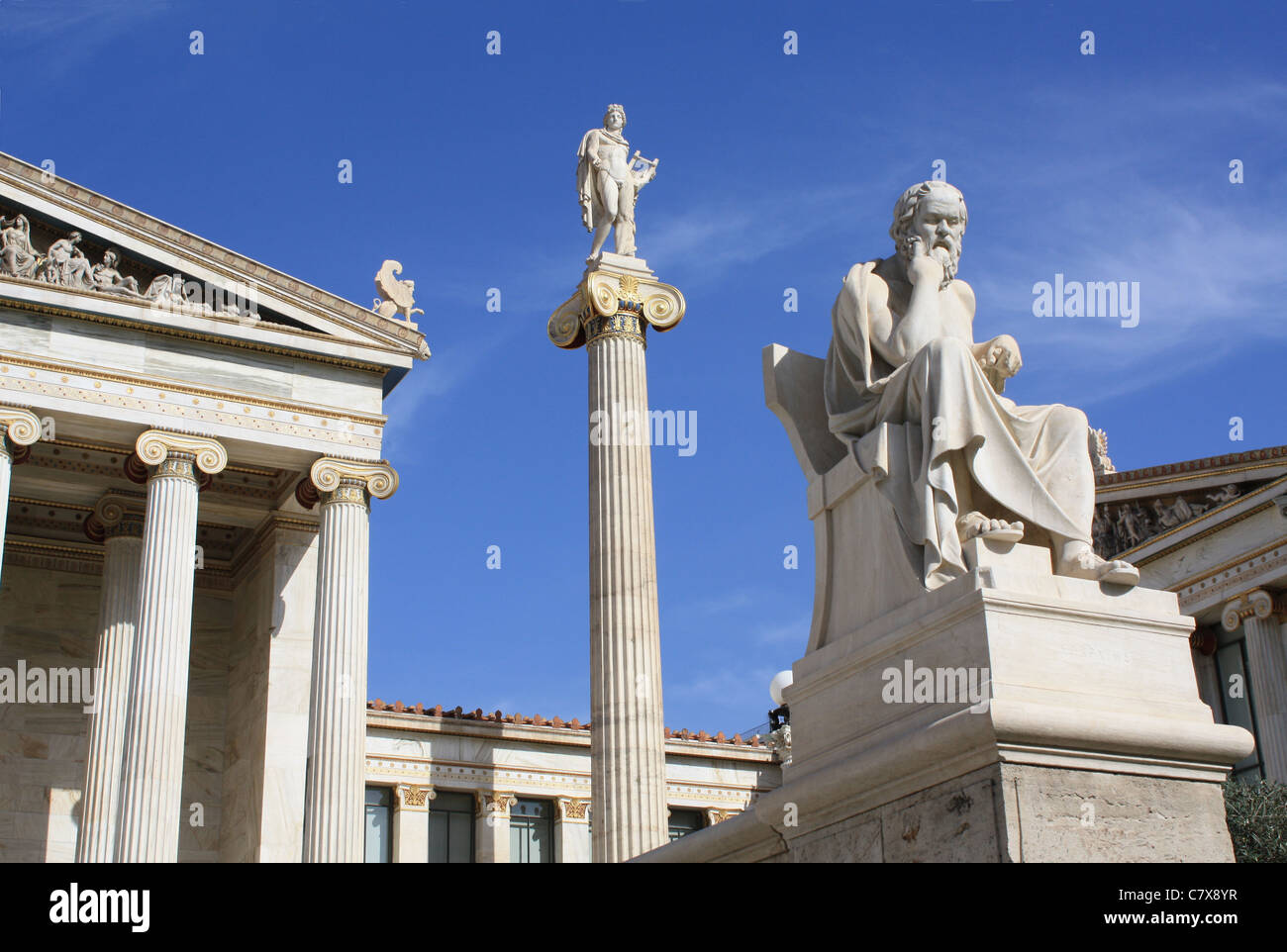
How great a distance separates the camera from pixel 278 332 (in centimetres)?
2880

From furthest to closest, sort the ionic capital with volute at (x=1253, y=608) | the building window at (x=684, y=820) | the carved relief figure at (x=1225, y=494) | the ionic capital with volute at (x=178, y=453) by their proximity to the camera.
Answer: the building window at (x=684, y=820), the carved relief figure at (x=1225, y=494), the ionic capital with volute at (x=1253, y=608), the ionic capital with volute at (x=178, y=453)

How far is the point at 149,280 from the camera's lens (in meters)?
28.9

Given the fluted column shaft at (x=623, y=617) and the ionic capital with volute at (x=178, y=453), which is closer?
the fluted column shaft at (x=623, y=617)

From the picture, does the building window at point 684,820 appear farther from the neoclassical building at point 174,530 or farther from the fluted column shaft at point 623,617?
the fluted column shaft at point 623,617

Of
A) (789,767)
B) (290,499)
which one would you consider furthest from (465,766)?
(789,767)

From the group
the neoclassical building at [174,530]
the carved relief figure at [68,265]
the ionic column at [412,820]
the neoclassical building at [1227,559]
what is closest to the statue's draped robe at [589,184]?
the neoclassical building at [174,530]

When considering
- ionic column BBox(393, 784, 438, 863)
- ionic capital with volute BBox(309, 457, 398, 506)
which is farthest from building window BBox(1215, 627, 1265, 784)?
ionic capital with volute BBox(309, 457, 398, 506)

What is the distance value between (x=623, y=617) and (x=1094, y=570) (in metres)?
17.1

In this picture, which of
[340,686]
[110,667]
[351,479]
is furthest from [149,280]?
[340,686]

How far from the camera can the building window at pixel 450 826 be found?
33531mm

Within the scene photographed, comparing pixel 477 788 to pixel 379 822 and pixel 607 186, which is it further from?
pixel 607 186

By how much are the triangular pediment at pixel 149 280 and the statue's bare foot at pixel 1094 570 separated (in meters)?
23.5

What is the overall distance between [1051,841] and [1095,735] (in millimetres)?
493

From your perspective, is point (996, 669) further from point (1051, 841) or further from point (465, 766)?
point (465, 766)
